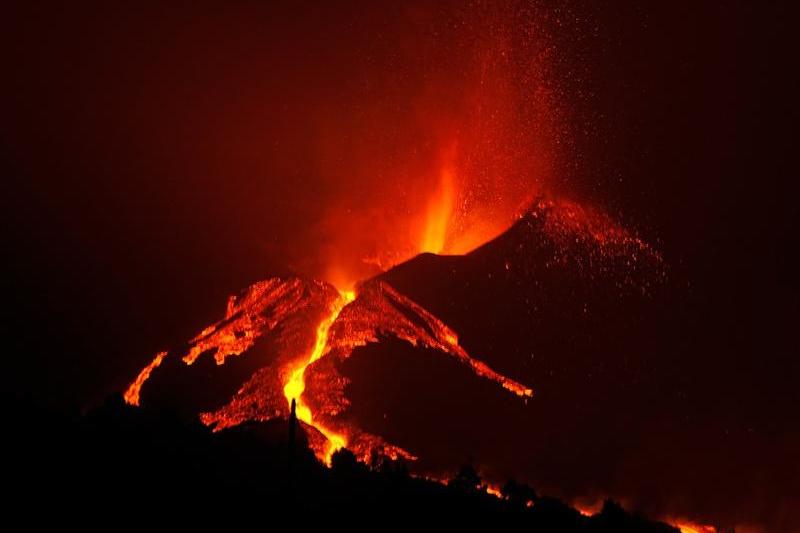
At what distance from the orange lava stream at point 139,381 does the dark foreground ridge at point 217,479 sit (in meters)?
3.23

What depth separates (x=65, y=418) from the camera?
13.8 m

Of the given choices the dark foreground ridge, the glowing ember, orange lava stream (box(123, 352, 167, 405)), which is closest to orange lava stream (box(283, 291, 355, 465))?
the dark foreground ridge

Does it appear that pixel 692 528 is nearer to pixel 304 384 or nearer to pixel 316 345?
pixel 304 384

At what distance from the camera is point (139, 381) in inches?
784

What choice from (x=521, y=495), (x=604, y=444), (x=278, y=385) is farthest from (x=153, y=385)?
(x=604, y=444)

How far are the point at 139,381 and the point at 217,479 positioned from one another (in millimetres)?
8660

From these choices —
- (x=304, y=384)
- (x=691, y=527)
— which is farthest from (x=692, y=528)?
(x=304, y=384)

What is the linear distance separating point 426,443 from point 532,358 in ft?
17.1

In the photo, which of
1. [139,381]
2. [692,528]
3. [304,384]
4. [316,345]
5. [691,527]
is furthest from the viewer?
[316,345]

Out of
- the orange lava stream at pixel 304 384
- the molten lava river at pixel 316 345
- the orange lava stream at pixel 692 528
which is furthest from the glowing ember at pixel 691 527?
the orange lava stream at pixel 304 384

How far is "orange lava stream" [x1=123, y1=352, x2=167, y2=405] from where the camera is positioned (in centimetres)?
1925

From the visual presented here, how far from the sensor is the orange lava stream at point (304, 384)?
16.5 meters

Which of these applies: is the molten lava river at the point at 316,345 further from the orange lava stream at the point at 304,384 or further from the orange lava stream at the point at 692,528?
the orange lava stream at the point at 692,528

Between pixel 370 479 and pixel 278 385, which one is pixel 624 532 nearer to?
pixel 370 479
